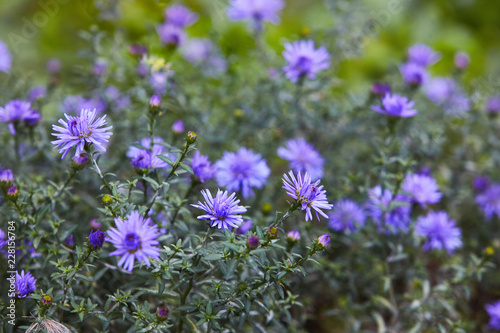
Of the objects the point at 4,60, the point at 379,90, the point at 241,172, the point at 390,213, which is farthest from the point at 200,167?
the point at 4,60

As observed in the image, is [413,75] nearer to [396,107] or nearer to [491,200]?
[396,107]

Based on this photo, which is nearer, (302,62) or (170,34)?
(302,62)

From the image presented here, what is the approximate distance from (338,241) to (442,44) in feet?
8.11

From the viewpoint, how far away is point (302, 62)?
78.7 inches

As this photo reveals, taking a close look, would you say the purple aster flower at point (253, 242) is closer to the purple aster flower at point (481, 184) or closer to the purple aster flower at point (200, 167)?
the purple aster flower at point (200, 167)

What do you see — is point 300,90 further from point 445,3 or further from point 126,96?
point 445,3

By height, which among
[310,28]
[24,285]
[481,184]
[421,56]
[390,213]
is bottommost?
[24,285]

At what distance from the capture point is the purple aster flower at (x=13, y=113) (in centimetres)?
166

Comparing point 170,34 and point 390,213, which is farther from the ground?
point 170,34

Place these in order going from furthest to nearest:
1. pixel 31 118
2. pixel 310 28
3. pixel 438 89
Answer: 1. pixel 310 28
2. pixel 438 89
3. pixel 31 118

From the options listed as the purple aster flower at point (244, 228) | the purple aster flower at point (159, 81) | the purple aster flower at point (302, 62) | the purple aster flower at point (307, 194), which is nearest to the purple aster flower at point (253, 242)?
the purple aster flower at point (307, 194)

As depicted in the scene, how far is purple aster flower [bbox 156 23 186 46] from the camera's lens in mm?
2201

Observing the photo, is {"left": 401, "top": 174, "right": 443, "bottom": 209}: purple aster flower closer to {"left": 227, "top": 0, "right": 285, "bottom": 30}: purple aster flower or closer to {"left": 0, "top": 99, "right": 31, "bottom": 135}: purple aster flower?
{"left": 227, "top": 0, "right": 285, "bottom": 30}: purple aster flower

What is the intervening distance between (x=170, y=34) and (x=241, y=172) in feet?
2.83
